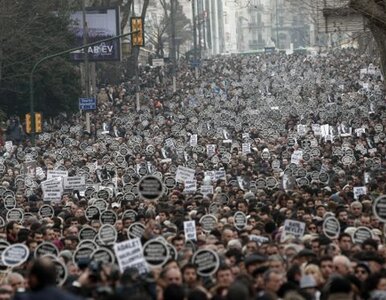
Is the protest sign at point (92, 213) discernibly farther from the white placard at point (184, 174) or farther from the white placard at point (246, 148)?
the white placard at point (246, 148)

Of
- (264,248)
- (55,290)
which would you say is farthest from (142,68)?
(55,290)

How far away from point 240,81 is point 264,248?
63393 millimetres

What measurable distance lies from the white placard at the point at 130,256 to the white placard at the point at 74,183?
15074 millimetres

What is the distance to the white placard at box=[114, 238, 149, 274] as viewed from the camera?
14.4 meters

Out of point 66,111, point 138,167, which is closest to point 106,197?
point 138,167

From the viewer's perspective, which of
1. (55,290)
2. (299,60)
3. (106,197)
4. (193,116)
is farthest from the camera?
(299,60)

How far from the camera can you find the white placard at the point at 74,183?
29.7m

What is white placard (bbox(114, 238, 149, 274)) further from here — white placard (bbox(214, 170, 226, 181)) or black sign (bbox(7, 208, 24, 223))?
white placard (bbox(214, 170, 226, 181))

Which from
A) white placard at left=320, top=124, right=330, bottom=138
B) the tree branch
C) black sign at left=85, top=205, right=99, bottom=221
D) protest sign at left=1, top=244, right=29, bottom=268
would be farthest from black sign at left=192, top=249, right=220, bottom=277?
white placard at left=320, top=124, right=330, bottom=138

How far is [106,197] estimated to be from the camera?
26.8 meters

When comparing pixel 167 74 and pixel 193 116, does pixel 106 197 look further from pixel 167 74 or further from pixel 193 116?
pixel 167 74

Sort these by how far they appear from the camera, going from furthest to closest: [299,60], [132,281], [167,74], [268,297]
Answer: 1. [299,60]
2. [167,74]
3. [132,281]
4. [268,297]

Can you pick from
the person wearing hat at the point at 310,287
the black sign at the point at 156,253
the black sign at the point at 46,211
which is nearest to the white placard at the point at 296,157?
the black sign at the point at 46,211

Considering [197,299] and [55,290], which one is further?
[197,299]
